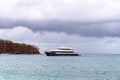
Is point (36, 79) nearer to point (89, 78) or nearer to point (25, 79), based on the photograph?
point (25, 79)

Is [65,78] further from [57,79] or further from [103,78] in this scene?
[103,78]

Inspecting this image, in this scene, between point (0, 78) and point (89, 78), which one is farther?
point (89, 78)

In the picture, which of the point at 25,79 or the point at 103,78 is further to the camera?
the point at 103,78

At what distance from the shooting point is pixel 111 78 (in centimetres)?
7356

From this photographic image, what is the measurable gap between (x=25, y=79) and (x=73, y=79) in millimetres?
9157

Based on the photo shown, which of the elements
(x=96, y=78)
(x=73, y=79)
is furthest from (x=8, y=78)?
(x=96, y=78)

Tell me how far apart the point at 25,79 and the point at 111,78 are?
1701cm

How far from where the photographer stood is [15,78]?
2778 inches

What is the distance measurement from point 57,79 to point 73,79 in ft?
10.6

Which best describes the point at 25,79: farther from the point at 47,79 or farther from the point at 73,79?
the point at 73,79

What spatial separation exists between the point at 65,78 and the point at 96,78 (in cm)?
623

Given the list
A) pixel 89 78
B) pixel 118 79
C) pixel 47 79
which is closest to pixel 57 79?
pixel 47 79

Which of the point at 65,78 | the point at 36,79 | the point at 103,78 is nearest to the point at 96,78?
the point at 103,78

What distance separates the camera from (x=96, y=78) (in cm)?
7375
